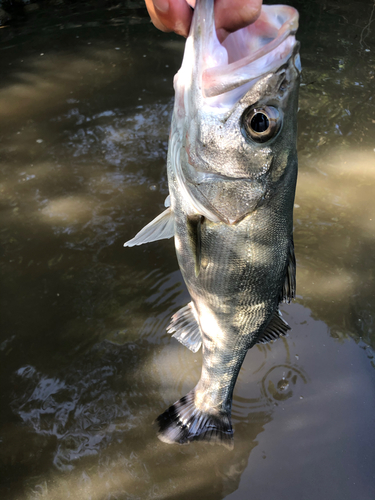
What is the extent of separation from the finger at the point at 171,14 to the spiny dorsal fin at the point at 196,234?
2.01 ft

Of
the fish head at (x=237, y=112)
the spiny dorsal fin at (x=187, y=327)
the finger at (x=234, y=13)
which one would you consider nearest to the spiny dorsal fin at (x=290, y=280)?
the fish head at (x=237, y=112)

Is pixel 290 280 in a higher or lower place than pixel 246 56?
lower

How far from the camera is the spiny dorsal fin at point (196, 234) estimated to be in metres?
1.47

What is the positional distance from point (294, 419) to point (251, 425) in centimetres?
27

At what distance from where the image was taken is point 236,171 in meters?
1.34

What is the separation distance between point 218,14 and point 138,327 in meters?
2.16

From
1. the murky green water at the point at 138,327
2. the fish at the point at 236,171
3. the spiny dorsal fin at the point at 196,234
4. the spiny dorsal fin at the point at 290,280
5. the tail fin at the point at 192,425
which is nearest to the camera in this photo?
the fish at the point at 236,171

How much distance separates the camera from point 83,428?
2441 mm

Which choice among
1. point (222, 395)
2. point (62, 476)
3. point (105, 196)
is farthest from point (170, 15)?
point (105, 196)

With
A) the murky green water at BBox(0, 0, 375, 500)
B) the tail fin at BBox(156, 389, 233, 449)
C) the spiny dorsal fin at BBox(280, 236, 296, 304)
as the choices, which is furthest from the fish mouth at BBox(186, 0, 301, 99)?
the murky green water at BBox(0, 0, 375, 500)

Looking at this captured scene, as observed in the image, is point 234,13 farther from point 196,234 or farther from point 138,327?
point 138,327

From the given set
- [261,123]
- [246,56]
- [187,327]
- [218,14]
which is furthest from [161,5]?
[187,327]

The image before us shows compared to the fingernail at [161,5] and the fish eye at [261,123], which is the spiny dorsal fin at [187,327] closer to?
the fish eye at [261,123]

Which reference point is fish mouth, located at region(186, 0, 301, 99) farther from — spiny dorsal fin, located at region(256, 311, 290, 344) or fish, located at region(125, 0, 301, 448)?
spiny dorsal fin, located at region(256, 311, 290, 344)
